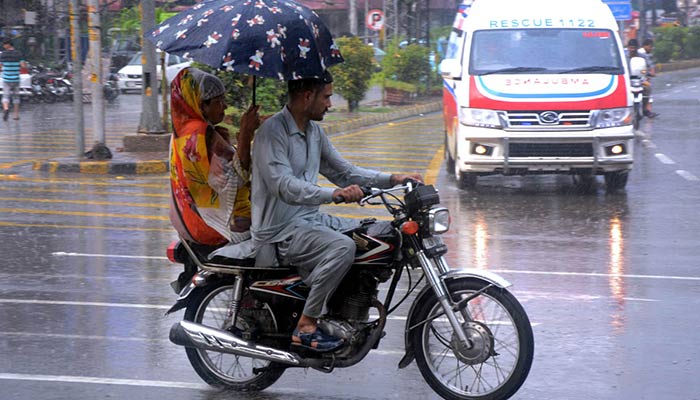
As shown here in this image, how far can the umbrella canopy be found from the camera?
16.1ft

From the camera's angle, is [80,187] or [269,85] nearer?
[80,187]

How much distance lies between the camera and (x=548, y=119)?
12.3 metres

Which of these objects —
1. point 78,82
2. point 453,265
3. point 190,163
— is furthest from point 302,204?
point 78,82

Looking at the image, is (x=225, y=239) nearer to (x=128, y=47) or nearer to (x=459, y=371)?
(x=459, y=371)

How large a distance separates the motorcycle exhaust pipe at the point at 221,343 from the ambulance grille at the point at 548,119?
769cm

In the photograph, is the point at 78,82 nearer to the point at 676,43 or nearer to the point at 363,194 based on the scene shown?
the point at 363,194

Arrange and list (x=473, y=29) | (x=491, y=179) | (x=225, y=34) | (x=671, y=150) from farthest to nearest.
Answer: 1. (x=671, y=150)
2. (x=491, y=179)
3. (x=473, y=29)
4. (x=225, y=34)

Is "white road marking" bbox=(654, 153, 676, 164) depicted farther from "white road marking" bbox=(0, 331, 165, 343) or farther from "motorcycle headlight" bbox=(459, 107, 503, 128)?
"white road marking" bbox=(0, 331, 165, 343)

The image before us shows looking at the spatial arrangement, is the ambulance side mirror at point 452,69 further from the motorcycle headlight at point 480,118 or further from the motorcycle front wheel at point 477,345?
the motorcycle front wheel at point 477,345

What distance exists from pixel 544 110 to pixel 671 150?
653cm

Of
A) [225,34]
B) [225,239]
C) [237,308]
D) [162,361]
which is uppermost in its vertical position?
[225,34]

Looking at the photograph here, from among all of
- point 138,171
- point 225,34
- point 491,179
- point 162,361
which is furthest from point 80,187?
point 225,34

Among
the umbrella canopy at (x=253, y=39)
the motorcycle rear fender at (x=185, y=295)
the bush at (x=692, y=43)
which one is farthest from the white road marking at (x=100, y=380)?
the bush at (x=692, y=43)

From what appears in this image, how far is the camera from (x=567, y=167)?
12391mm
